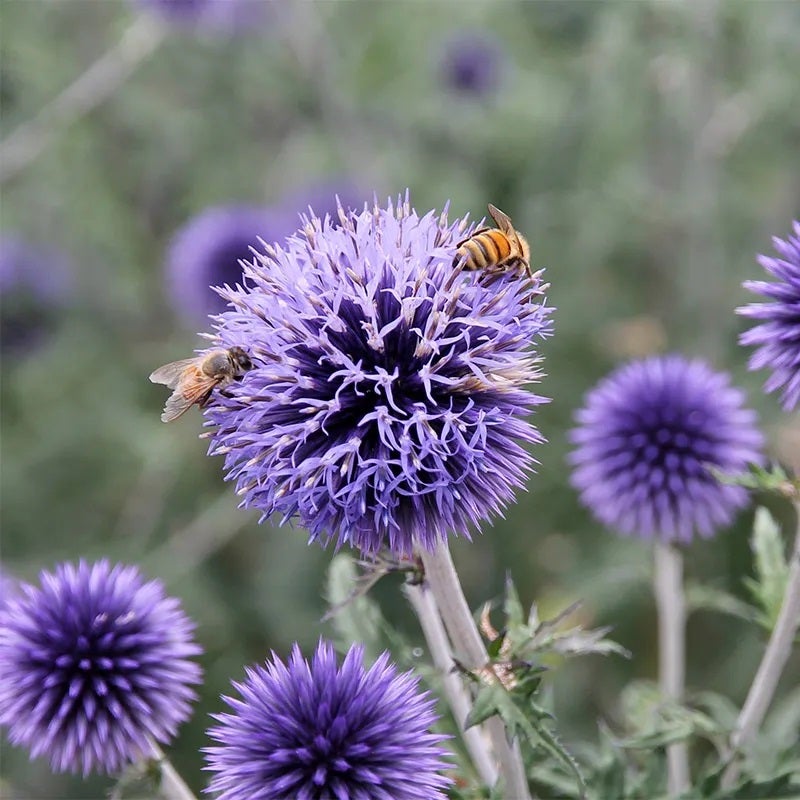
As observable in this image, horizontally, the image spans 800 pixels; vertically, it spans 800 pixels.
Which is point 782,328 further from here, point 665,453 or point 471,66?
point 471,66

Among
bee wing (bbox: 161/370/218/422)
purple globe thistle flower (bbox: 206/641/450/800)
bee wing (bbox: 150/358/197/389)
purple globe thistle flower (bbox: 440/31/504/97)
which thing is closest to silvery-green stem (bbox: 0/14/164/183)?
purple globe thistle flower (bbox: 440/31/504/97)

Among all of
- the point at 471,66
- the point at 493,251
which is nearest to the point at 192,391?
the point at 493,251

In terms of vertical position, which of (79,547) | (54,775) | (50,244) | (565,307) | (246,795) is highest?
(50,244)

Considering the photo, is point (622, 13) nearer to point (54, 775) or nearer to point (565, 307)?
point (565, 307)

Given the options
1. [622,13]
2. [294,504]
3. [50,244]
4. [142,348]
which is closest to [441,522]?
[294,504]

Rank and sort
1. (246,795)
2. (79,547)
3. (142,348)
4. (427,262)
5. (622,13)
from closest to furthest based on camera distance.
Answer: (246,795)
(427,262)
(622,13)
(79,547)
(142,348)

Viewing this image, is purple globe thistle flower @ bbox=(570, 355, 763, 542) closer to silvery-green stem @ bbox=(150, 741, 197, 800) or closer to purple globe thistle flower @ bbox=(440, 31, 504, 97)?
silvery-green stem @ bbox=(150, 741, 197, 800)

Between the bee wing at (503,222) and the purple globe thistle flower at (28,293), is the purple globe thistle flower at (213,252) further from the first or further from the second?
the bee wing at (503,222)
